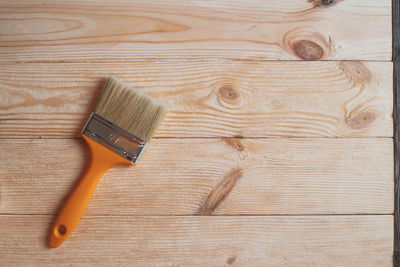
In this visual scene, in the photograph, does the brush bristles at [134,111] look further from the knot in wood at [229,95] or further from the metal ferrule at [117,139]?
the knot in wood at [229,95]

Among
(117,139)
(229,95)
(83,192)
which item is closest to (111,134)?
(117,139)

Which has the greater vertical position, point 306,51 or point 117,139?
Answer: point 306,51

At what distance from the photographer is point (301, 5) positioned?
73 centimetres

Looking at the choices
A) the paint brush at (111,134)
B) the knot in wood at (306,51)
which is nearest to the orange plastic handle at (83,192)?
the paint brush at (111,134)

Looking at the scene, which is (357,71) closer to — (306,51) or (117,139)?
(306,51)

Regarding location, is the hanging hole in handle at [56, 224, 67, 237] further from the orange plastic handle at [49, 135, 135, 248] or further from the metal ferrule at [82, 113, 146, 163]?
the metal ferrule at [82, 113, 146, 163]

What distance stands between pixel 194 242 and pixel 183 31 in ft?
1.47

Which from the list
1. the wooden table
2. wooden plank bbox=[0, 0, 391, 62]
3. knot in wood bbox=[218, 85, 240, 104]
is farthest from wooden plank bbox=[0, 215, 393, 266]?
wooden plank bbox=[0, 0, 391, 62]

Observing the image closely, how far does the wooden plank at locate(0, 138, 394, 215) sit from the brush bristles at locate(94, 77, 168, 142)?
54 millimetres

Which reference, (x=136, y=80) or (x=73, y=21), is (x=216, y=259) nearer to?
(x=136, y=80)

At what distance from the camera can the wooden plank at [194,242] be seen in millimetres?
687

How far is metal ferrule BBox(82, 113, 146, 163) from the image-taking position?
66cm

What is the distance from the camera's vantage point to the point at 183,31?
2.35 feet

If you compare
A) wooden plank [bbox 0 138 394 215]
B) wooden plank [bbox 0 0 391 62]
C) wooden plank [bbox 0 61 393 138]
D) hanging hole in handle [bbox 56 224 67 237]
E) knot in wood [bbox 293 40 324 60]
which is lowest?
hanging hole in handle [bbox 56 224 67 237]
